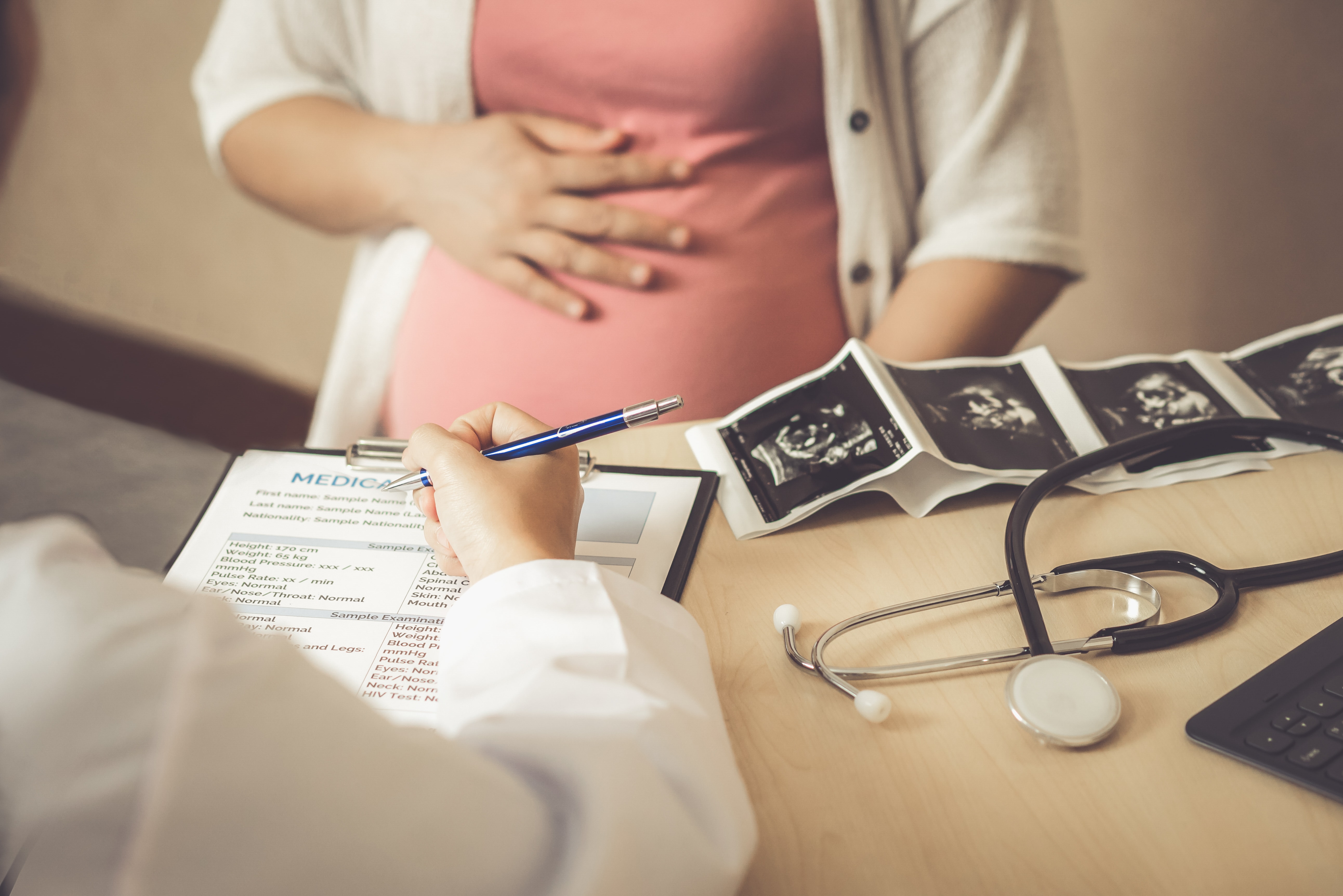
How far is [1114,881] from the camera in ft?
1.09

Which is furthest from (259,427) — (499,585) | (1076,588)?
(1076,588)

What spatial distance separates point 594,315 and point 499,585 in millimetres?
476

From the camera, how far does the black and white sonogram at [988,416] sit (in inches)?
22.6

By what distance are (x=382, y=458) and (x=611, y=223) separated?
35 centimetres

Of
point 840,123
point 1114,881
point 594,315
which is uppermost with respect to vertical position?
point 840,123

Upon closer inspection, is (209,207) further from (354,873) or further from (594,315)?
(354,873)

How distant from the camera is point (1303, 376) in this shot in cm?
65

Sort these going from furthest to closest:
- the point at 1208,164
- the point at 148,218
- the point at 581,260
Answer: the point at 148,218, the point at 1208,164, the point at 581,260

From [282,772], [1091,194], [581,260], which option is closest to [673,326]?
[581,260]

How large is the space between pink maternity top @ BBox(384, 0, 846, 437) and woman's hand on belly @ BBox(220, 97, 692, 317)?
0.08 feet

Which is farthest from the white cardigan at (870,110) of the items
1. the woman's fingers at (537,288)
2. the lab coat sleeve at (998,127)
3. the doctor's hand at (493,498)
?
the doctor's hand at (493,498)

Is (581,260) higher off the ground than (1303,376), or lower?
lower

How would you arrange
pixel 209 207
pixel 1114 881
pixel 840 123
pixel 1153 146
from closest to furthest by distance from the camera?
pixel 1114 881 < pixel 840 123 < pixel 1153 146 < pixel 209 207

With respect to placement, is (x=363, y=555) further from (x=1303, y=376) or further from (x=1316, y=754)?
(x=1303, y=376)
